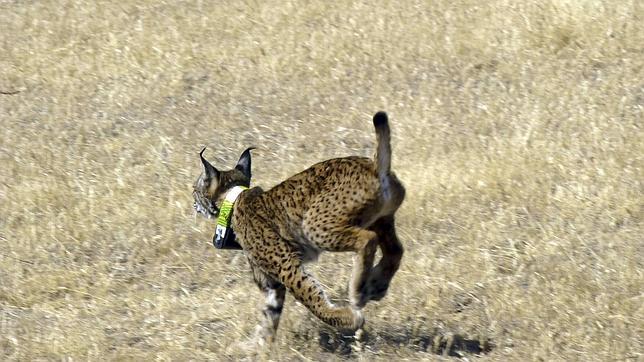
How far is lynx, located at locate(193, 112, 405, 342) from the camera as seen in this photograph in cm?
735

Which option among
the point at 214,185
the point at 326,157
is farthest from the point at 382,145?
the point at 326,157

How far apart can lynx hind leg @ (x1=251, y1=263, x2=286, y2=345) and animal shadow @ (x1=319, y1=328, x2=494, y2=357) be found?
12.2 inches

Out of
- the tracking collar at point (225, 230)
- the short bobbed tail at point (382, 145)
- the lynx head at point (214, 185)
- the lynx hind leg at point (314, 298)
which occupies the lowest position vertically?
the lynx hind leg at point (314, 298)

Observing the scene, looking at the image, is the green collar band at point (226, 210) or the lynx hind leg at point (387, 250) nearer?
the lynx hind leg at point (387, 250)

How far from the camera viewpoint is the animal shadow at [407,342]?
7598 millimetres

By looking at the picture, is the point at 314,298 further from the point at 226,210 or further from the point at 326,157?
the point at 326,157

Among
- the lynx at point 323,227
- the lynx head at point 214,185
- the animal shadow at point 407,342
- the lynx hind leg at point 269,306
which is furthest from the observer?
the lynx head at point 214,185

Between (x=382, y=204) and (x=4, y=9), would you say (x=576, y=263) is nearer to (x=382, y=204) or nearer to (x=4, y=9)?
(x=382, y=204)

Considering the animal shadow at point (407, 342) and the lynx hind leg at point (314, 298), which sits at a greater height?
the lynx hind leg at point (314, 298)

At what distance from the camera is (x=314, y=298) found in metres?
7.44

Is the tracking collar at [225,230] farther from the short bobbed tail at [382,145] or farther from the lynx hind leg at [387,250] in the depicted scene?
the short bobbed tail at [382,145]

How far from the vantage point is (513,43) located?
1301 cm

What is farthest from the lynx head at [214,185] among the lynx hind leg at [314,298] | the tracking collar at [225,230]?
the lynx hind leg at [314,298]

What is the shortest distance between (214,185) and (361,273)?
1.41 m
